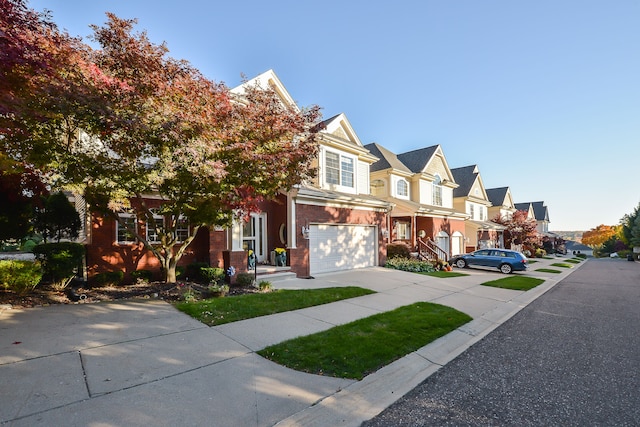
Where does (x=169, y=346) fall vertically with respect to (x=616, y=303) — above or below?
above

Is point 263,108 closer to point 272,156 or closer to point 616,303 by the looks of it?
point 272,156

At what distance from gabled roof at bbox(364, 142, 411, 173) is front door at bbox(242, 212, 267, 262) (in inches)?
491

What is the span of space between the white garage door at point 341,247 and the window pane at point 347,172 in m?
2.90

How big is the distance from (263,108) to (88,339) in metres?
6.61

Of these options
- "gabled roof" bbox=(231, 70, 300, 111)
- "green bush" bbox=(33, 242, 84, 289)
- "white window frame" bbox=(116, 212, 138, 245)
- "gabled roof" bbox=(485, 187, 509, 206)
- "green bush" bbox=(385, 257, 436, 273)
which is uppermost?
"gabled roof" bbox=(231, 70, 300, 111)

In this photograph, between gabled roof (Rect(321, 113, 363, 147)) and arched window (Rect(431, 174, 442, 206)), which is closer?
gabled roof (Rect(321, 113, 363, 147))

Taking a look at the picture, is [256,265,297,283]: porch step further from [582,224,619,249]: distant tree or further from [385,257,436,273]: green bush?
[582,224,619,249]: distant tree

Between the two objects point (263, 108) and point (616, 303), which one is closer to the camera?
point (263, 108)

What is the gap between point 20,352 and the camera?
468 cm

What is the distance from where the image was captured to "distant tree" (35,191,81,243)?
9820 mm

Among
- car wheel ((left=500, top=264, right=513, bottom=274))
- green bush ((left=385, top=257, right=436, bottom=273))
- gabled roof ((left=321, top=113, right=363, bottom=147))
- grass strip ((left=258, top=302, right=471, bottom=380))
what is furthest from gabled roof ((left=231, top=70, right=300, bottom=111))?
car wheel ((left=500, top=264, right=513, bottom=274))

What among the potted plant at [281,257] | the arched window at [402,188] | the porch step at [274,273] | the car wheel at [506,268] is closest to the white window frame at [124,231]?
the porch step at [274,273]

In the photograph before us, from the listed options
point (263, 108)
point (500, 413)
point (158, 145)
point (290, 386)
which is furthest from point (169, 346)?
point (263, 108)

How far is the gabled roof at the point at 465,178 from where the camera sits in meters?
32.3
